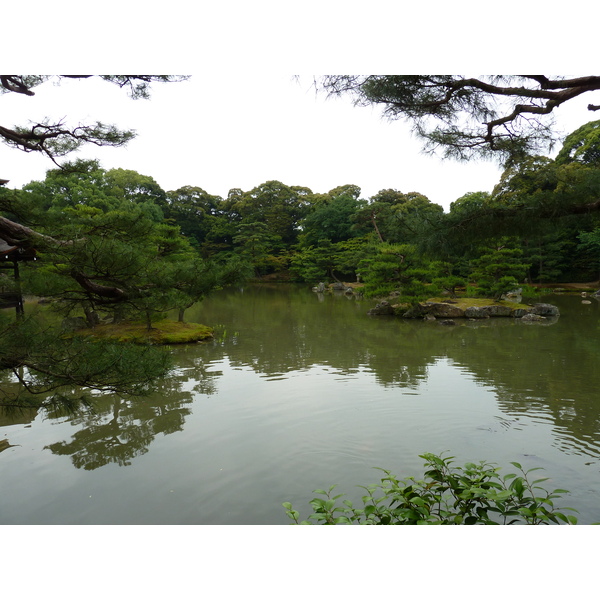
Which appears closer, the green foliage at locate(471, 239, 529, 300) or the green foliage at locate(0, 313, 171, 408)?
the green foliage at locate(0, 313, 171, 408)

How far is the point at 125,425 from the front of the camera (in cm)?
330

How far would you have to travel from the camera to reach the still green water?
2246 millimetres

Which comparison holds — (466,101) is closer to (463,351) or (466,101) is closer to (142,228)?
(142,228)

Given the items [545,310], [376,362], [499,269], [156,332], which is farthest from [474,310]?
[156,332]

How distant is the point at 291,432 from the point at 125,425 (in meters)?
1.35

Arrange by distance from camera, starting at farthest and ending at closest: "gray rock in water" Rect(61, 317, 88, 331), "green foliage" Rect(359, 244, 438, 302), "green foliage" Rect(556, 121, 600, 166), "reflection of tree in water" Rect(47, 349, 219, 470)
Result: "green foliage" Rect(556, 121, 600, 166) → "green foliage" Rect(359, 244, 438, 302) → "gray rock in water" Rect(61, 317, 88, 331) → "reflection of tree in water" Rect(47, 349, 219, 470)

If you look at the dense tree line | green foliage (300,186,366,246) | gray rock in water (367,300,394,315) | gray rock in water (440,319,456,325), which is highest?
green foliage (300,186,366,246)

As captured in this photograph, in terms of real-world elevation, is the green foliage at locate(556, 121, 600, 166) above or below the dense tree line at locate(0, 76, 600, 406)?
above

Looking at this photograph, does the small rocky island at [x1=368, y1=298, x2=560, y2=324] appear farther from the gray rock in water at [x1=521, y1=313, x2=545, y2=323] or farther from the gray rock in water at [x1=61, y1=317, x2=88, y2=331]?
the gray rock in water at [x1=61, y1=317, x2=88, y2=331]

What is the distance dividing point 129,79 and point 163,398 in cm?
272

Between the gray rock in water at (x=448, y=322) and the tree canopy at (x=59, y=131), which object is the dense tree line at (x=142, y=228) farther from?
the gray rock in water at (x=448, y=322)

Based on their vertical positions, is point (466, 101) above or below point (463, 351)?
above

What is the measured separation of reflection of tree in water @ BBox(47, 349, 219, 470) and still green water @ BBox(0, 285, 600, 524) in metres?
0.02

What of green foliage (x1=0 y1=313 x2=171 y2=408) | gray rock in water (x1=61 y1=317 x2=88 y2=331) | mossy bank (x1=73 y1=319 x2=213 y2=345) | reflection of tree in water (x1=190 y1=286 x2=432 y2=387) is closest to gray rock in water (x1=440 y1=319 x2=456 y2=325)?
reflection of tree in water (x1=190 y1=286 x2=432 y2=387)
